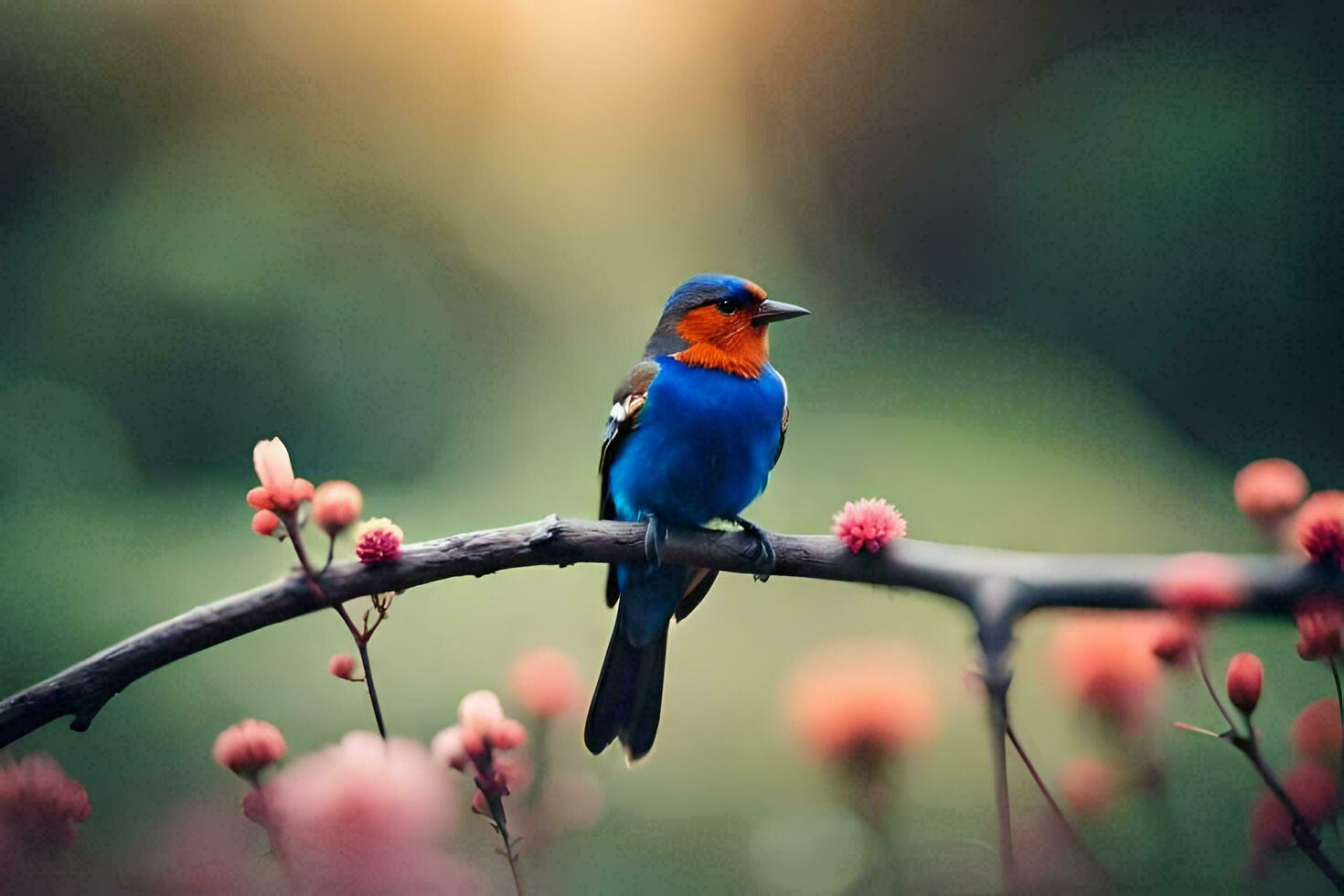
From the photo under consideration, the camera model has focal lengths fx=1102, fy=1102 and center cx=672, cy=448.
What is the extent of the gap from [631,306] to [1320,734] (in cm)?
93

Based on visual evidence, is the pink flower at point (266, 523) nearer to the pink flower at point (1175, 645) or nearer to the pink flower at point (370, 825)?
the pink flower at point (370, 825)

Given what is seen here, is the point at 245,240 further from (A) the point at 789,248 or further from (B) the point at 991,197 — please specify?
(B) the point at 991,197

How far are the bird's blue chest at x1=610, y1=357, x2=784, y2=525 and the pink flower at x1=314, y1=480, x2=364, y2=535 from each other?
1.45 ft

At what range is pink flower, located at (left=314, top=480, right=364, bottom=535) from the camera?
0.61 meters

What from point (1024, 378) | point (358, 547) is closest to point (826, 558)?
point (358, 547)

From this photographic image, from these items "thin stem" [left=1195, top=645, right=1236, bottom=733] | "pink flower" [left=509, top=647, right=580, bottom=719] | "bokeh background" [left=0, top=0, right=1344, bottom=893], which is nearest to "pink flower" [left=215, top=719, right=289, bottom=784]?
"pink flower" [left=509, top=647, right=580, bottom=719]

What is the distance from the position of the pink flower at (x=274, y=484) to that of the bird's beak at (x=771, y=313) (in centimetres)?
59

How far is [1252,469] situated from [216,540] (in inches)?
37.8

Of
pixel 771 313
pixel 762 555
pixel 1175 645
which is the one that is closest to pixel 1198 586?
pixel 1175 645

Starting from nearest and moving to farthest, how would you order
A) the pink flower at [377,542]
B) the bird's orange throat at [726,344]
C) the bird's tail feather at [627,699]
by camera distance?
the pink flower at [377,542]
the bird's tail feather at [627,699]
the bird's orange throat at [726,344]

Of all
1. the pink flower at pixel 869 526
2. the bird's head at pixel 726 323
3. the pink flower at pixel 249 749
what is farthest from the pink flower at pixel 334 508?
the bird's head at pixel 726 323

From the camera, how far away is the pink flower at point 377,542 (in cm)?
68

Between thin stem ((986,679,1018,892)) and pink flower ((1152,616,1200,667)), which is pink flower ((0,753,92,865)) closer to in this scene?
thin stem ((986,679,1018,892))

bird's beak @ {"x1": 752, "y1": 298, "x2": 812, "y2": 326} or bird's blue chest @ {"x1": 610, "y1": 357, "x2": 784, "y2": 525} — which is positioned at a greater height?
bird's beak @ {"x1": 752, "y1": 298, "x2": 812, "y2": 326}
